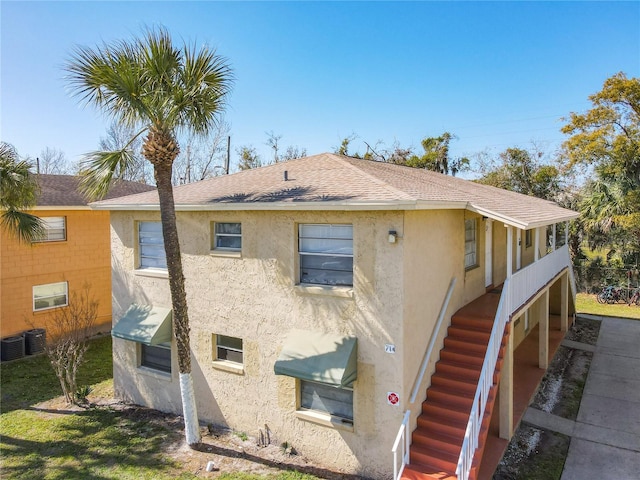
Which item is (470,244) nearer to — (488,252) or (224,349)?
(488,252)

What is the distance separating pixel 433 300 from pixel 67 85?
31.4ft

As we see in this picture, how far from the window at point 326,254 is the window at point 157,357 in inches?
206

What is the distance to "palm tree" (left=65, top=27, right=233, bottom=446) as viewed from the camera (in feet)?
28.5

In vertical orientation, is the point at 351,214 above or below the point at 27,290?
above

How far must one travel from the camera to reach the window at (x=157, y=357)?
39.5ft

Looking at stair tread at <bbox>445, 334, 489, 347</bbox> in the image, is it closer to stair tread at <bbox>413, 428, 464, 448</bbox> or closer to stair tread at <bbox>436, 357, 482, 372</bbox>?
stair tread at <bbox>436, 357, 482, 372</bbox>

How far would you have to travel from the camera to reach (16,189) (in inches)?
485

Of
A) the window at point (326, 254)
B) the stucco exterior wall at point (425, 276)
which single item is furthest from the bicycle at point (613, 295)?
the window at point (326, 254)

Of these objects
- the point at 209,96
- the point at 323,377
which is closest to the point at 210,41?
the point at 209,96

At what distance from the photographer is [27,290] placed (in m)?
17.3

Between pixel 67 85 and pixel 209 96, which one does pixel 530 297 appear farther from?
pixel 67 85

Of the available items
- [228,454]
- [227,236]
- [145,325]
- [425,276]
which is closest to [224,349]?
[145,325]

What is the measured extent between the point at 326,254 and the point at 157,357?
6.67 metres

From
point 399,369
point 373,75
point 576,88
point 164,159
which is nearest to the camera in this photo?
point 399,369
